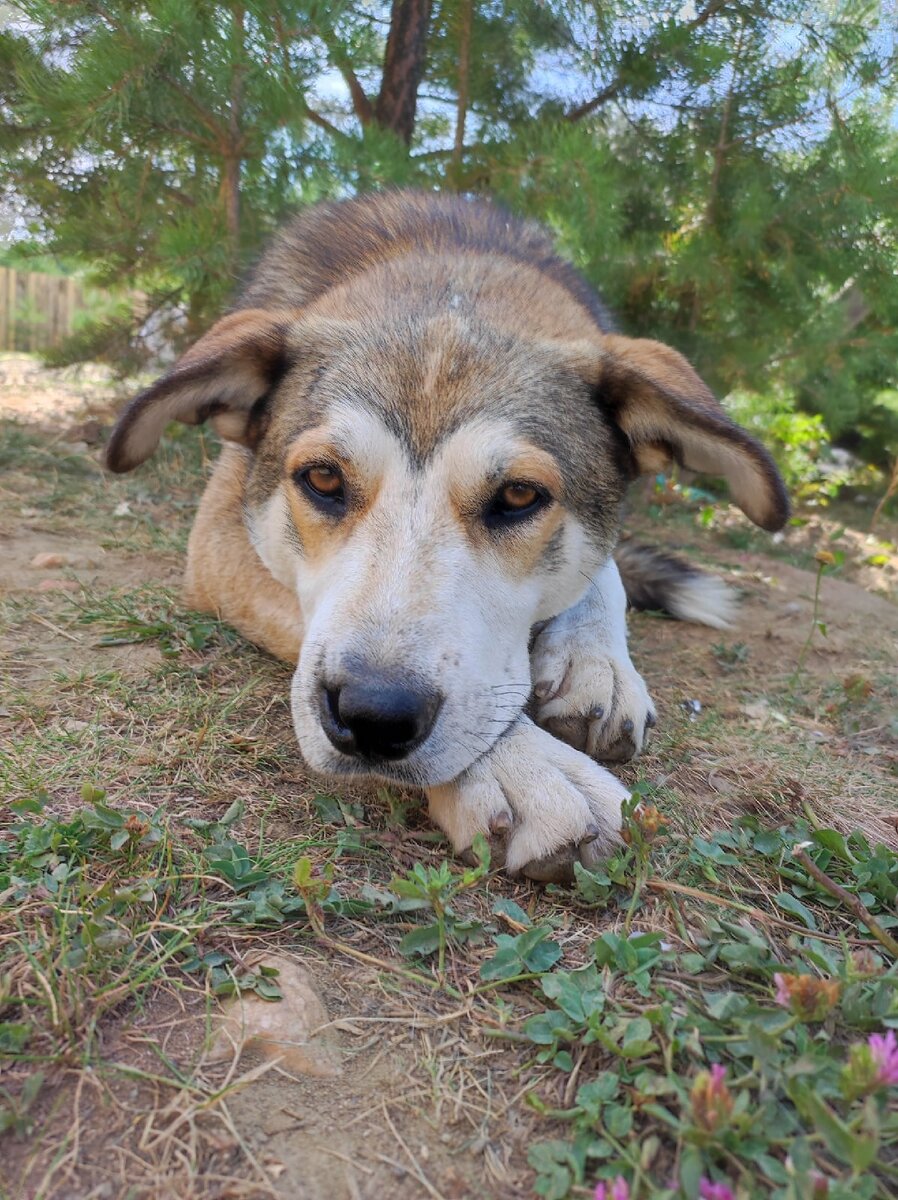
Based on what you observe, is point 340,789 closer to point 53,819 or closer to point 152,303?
point 53,819

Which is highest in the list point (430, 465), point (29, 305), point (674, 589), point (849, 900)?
point (430, 465)

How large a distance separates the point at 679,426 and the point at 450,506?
0.87 meters

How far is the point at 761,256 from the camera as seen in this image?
580 cm

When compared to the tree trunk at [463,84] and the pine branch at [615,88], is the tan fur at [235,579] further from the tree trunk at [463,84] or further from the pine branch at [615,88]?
the pine branch at [615,88]

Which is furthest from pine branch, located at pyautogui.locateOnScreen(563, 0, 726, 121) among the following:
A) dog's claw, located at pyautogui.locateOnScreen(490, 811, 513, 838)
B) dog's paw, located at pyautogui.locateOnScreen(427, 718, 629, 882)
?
dog's claw, located at pyautogui.locateOnScreen(490, 811, 513, 838)

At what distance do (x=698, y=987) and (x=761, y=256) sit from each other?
17.9 feet

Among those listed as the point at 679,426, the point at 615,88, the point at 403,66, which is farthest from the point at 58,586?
the point at 615,88

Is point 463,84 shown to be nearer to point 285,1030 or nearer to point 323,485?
point 323,485

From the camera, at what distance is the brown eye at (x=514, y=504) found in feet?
8.08

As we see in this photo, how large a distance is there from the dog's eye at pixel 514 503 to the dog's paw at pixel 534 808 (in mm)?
649

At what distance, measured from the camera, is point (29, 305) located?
13.8m

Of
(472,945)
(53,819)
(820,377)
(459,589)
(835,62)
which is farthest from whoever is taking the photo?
(820,377)

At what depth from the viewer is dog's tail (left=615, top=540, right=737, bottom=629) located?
435 cm

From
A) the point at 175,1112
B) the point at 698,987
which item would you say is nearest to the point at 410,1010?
the point at 175,1112
